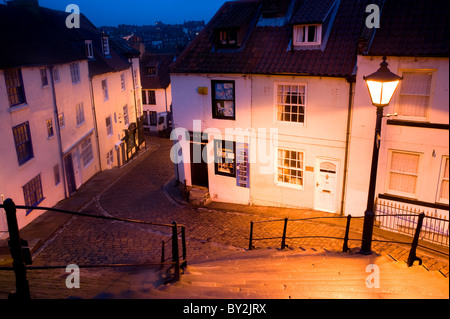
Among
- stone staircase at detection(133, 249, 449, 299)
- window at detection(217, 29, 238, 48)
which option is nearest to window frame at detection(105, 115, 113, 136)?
window at detection(217, 29, 238, 48)

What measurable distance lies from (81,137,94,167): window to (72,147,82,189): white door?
100 cm

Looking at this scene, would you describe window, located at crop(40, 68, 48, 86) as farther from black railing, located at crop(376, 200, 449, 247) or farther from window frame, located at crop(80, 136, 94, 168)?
black railing, located at crop(376, 200, 449, 247)

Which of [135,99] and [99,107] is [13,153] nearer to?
[99,107]

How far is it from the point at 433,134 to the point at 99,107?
924 inches

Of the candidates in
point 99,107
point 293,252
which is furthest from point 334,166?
point 99,107

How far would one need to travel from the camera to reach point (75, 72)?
78.6ft

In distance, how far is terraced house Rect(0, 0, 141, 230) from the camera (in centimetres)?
1616

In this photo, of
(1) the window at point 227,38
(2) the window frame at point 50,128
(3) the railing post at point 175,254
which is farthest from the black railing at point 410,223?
(2) the window frame at point 50,128

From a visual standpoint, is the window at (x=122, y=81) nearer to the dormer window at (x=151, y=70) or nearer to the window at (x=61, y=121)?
the dormer window at (x=151, y=70)

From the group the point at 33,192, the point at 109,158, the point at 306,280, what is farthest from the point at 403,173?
the point at 109,158

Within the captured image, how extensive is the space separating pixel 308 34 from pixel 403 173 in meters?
7.02

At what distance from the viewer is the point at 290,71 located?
14969mm

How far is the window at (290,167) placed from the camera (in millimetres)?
15930

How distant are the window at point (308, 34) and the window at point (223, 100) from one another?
11.7 feet
